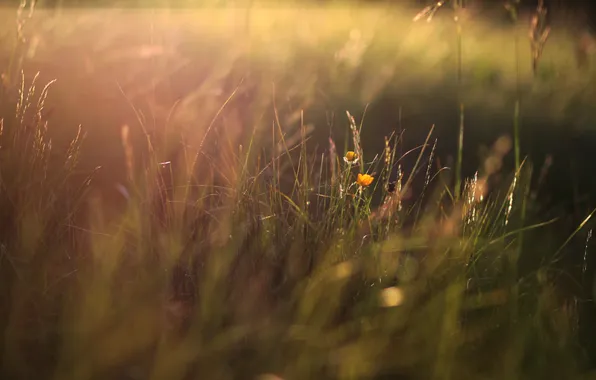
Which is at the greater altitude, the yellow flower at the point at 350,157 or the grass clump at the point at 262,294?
the yellow flower at the point at 350,157

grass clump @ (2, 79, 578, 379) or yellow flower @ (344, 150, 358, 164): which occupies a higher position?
yellow flower @ (344, 150, 358, 164)

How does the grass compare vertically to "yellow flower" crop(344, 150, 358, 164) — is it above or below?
below

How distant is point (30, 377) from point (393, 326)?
0.62 m

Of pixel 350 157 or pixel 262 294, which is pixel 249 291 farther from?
pixel 350 157

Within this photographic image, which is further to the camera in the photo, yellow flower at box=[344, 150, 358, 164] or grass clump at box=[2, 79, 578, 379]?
yellow flower at box=[344, 150, 358, 164]

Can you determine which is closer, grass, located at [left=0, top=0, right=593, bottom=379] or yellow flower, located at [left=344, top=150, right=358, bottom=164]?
grass, located at [left=0, top=0, right=593, bottom=379]

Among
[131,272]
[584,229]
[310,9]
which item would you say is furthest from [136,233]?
[310,9]

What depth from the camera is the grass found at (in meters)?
1.18

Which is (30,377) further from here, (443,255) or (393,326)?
(443,255)

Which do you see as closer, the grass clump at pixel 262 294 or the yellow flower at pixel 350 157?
the grass clump at pixel 262 294

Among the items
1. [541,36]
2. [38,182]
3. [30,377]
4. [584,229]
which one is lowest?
[584,229]

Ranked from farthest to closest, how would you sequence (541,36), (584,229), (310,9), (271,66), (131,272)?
→ 1. (310,9)
2. (271,66)
3. (584,229)
4. (541,36)
5. (131,272)

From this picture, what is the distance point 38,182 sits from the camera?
4.87ft

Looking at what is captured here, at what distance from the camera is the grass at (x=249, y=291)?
3.88 feet
